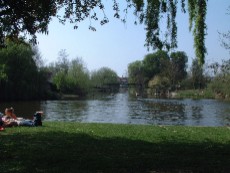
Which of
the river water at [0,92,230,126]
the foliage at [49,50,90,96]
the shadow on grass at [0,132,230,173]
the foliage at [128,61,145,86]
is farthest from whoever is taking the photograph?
the foliage at [128,61,145,86]

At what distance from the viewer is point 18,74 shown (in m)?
69.3

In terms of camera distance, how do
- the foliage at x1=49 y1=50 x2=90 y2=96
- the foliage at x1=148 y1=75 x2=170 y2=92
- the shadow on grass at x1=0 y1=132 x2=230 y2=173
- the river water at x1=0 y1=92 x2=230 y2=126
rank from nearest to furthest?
the shadow on grass at x1=0 y1=132 x2=230 y2=173, the river water at x1=0 y1=92 x2=230 y2=126, the foliage at x1=49 y1=50 x2=90 y2=96, the foliage at x1=148 y1=75 x2=170 y2=92

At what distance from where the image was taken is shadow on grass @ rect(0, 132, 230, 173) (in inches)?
355

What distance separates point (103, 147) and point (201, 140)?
419 centimetres

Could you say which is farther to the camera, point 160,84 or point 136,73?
point 136,73

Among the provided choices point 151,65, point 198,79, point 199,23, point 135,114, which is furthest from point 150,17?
point 151,65

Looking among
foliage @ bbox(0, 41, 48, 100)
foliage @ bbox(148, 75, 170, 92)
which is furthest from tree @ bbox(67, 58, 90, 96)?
foliage @ bbox(148, 75, 170, 92)

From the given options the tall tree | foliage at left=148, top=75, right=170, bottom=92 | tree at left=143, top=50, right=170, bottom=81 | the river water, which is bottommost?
the river water

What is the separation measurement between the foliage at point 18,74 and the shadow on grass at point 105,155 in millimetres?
55542

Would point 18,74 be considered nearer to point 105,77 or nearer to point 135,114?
point 135,114

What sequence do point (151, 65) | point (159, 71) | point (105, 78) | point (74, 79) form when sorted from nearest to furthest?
point (74, 79)
point (105, 78)
point (159, 71)
point (151, 65)

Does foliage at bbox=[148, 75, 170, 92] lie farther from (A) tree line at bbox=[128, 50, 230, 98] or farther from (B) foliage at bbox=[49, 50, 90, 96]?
(B) foliage at bbox=[49, 50, 90, 96]

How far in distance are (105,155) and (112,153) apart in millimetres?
377

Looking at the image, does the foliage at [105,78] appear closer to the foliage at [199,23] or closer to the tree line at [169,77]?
the tree line at [169,77]
